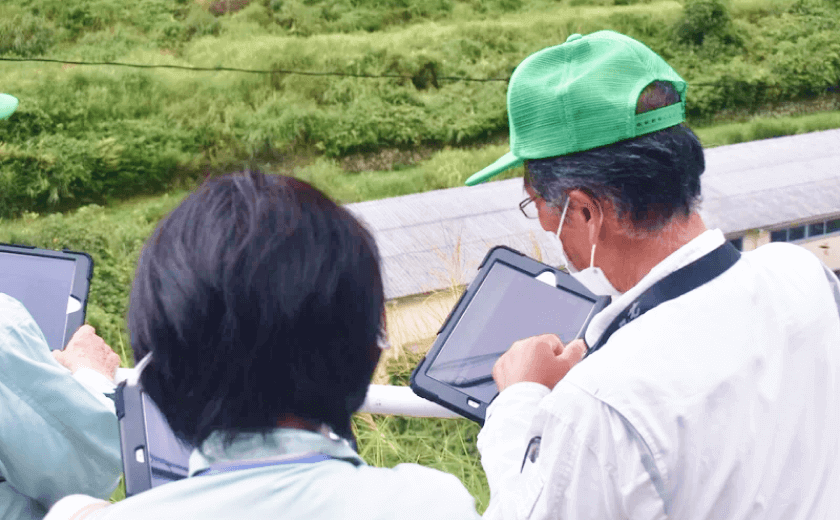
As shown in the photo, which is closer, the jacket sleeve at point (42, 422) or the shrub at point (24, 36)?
the jacket sleeve at point (42, 422)

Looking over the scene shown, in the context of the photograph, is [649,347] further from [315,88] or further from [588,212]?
[315,88]

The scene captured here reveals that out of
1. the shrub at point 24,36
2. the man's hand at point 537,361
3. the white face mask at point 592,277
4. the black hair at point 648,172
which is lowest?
the shrub at point 24,36

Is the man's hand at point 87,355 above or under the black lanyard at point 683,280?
under

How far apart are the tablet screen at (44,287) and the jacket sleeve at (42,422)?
0.30 meters

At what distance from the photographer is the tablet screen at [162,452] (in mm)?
1071

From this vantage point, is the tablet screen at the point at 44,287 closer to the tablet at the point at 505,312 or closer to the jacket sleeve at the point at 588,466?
the tablet at the point at 505,312

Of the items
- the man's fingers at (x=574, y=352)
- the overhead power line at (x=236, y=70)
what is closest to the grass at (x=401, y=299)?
the man's fingers at (x=574, y=352)

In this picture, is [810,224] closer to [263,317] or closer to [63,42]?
[263,317]

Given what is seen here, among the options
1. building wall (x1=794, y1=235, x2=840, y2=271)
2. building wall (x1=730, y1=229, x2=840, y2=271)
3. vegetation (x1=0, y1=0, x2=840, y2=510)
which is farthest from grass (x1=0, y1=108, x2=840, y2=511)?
building wall (x1=794, y1=235, x2=840, y2=271)

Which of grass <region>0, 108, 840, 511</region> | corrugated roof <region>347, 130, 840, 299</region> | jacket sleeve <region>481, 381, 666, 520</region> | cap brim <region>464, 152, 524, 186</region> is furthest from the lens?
corrugated roof <region>347, 130, 840, 299</region>

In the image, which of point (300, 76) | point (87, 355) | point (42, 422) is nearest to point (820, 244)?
point (87, 355)

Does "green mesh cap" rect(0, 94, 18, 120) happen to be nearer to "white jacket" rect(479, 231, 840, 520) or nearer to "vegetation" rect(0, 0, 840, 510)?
"white jacket" rect(479, 231, 840, 520)

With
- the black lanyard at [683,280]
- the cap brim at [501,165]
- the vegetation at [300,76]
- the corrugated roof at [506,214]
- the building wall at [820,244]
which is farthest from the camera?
the vegetation at [300,76]

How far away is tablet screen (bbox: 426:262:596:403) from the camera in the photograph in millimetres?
1312
